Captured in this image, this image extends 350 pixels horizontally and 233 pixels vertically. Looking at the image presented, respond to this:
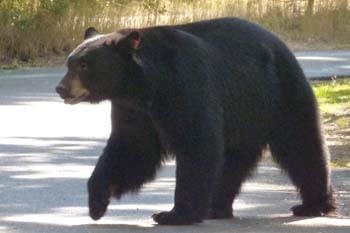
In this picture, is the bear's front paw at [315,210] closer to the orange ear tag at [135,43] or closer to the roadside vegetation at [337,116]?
the orange ear tag at [135,43]

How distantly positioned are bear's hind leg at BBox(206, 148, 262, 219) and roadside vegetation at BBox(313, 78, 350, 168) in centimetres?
370

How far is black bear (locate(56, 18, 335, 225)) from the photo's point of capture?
28.6 feet

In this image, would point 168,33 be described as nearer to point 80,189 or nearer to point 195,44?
point 195,44

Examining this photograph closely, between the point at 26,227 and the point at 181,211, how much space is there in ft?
3.62

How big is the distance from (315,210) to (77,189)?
2.37m

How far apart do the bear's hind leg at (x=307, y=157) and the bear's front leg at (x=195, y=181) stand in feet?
3.18

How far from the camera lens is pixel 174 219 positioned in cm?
884

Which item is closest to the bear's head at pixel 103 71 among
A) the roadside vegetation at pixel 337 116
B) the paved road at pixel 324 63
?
the roadside vegetation at pixel 337 116

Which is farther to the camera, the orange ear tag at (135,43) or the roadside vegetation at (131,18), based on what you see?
the roadside vegetation at (131,18)

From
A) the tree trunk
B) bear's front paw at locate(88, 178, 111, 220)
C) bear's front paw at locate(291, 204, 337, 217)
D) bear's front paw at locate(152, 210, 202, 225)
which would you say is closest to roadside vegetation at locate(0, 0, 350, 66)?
the tree trunk

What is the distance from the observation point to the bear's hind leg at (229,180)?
9500 millimetres

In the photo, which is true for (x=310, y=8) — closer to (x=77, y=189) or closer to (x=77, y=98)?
(x=77, y=189)

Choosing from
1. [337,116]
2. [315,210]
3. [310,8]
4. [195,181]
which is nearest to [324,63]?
[310,8]

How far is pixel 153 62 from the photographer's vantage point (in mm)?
8711
